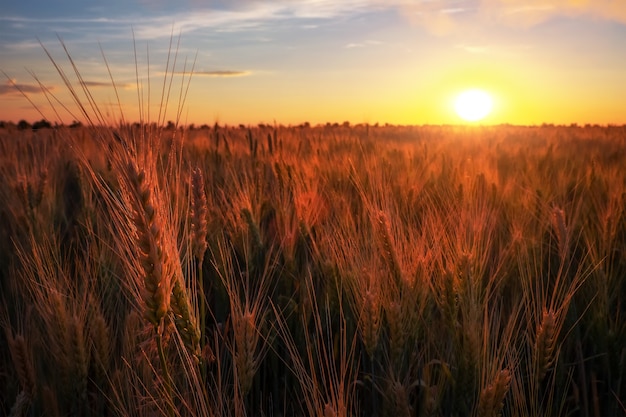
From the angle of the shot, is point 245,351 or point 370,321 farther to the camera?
point 370,321

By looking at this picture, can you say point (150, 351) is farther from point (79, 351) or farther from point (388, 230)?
point (388, 230)

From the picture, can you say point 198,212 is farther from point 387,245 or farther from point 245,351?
point 387,245

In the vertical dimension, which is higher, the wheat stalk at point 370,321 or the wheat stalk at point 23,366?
the wheat stalk at point 370,321

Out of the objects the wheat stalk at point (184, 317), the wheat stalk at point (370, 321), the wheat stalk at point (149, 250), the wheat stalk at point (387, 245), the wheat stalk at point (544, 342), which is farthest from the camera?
the wheat stalk at point (387, 245)

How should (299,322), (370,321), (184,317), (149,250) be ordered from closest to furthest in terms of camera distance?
(149,250), (184,317), (370,321), (299,322)

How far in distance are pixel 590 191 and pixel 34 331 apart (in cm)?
351

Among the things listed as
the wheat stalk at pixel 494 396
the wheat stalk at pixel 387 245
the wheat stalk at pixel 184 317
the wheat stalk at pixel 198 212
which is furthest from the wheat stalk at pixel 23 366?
the wheat stalk at pixel 494 396

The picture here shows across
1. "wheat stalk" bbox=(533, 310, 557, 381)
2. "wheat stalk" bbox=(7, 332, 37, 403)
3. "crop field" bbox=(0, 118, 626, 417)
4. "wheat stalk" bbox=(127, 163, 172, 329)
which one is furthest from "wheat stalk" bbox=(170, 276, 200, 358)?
"wheat stalk" bbox=(533, 310, 557, 381)

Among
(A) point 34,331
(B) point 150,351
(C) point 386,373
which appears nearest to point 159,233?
(B) point 150,351

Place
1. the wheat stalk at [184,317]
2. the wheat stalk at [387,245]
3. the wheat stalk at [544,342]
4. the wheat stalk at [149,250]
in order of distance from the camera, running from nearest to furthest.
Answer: the wheat stalk at [149,250], the wheat stalk at [184,317], the wheat stalk at [544,342], the wheat stalk at [387,245]

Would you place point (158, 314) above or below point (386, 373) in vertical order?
above

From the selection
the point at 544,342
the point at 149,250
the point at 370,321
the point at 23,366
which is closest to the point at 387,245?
the point at 370,321

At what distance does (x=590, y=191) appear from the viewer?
3785mm

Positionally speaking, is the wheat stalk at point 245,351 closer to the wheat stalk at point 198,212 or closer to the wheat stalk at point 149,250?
the wheat stalk at point 198,212
